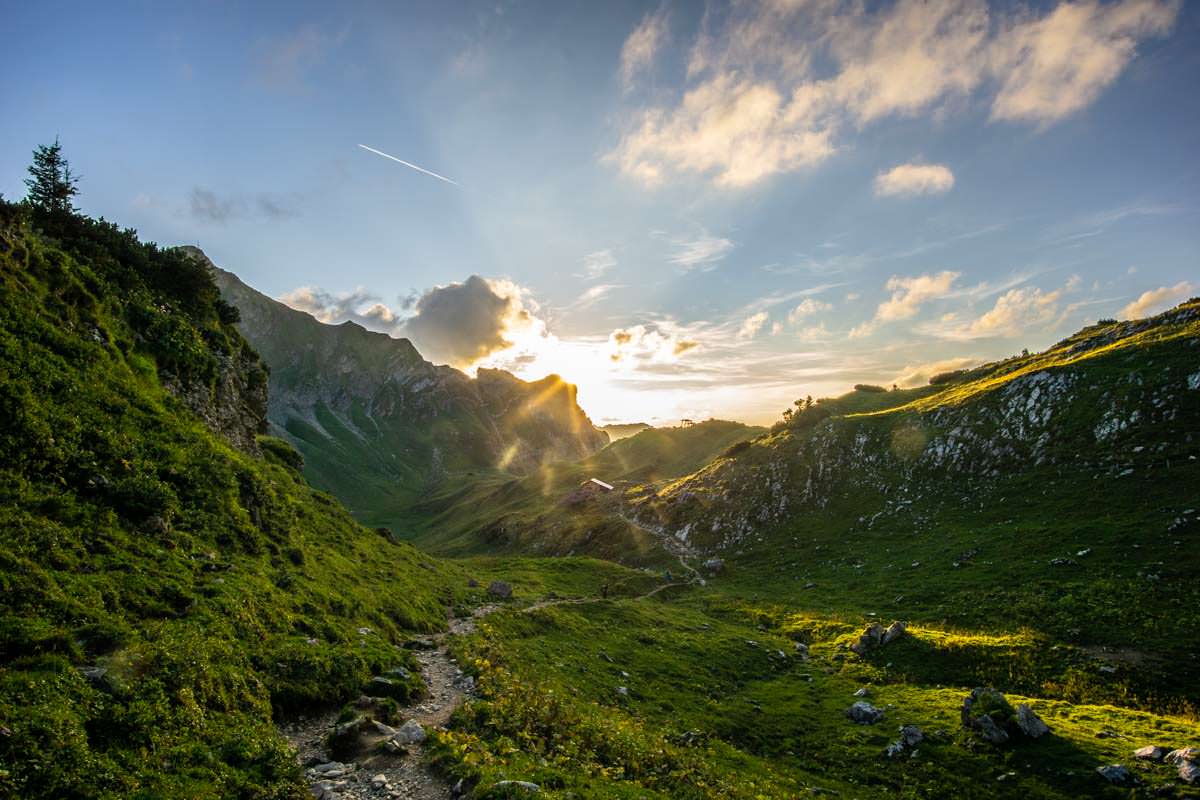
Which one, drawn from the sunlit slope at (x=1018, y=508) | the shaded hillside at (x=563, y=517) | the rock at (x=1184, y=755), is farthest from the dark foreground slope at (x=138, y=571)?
the shaded hillside at (x=563, y=517)

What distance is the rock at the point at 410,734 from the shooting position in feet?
58.9

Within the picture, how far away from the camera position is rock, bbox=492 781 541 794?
1450 cm

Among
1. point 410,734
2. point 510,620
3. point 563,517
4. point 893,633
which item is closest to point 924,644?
point 893,633

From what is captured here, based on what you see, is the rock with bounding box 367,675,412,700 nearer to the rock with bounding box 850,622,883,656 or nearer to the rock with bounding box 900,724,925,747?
the rock with bounding box 900,724,925,747

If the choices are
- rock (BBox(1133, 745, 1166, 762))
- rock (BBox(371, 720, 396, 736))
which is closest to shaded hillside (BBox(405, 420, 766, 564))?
rock (BBox(1133, 745, 1166, 762))

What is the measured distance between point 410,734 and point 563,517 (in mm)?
111142

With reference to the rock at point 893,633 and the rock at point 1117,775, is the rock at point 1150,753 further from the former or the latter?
the rock at point 893,633

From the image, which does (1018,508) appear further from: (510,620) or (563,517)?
(563,517)

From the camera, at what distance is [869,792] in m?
23.9

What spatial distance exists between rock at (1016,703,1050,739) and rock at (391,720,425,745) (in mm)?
29861

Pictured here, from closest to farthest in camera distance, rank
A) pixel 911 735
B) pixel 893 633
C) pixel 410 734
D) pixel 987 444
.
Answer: pixel 410 734, pixel 911 735, pixel 893 633, pixel 987 444

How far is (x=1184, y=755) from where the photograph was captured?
70.6 feet

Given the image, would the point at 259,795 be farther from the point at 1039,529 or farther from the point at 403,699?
the point at 1039,529

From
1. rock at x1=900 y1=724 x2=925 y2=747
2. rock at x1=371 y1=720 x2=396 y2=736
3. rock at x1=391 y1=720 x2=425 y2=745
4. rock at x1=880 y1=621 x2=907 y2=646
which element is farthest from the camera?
rock at x1=880 y1=621 x2=907 y2=646
